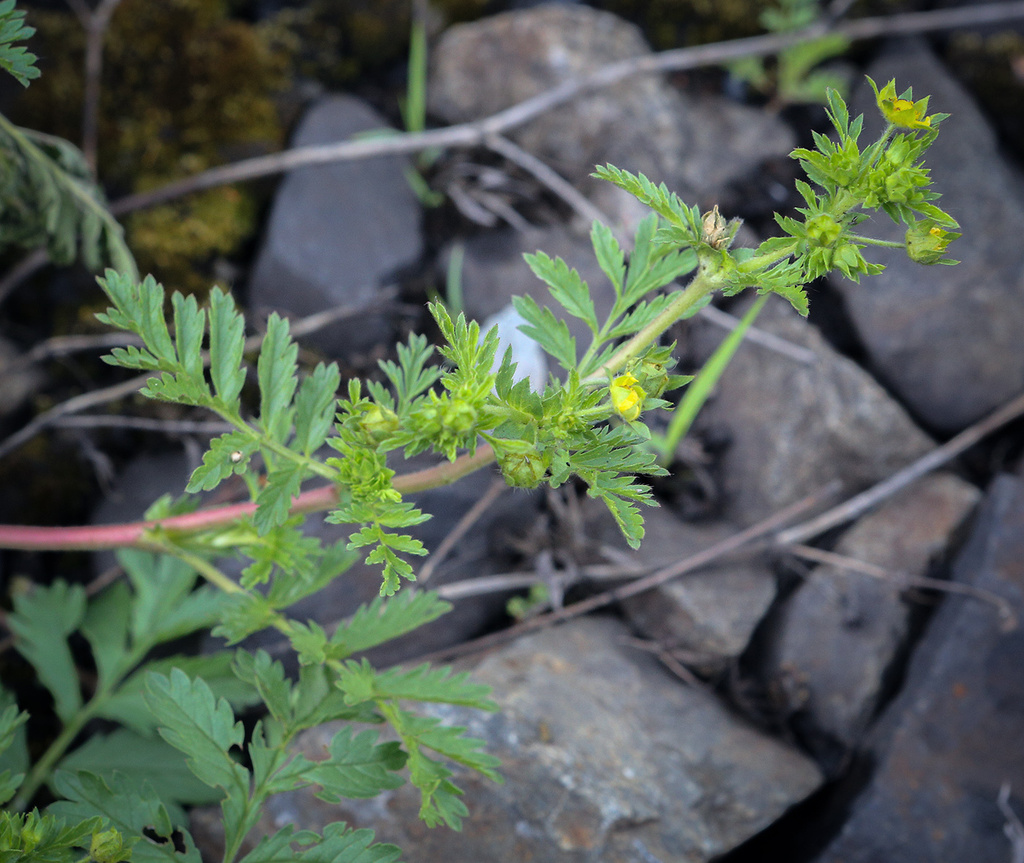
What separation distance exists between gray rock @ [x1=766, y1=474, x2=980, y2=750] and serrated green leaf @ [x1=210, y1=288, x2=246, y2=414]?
2.16m

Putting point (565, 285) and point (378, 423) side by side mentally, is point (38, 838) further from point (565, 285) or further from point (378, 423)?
point (565, 285)

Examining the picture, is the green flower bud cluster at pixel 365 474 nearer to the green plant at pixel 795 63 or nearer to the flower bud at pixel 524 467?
the flower bud at pixel 524 467

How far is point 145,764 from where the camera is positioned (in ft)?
7.86

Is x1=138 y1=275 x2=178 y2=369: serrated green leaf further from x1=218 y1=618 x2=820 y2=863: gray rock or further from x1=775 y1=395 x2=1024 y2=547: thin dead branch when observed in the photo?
x1=775 y1=395 x2=1024 y2=547: thin dead branch

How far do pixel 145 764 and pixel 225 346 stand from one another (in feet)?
4.49

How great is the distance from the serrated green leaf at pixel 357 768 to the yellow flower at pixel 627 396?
996 millimetres

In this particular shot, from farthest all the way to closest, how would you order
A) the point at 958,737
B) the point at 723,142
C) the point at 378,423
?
the point at 723,142, the point at 958,737, the point at 378,423

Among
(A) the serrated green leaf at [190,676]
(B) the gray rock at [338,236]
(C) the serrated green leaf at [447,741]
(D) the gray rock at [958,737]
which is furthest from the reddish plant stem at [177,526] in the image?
(D) the gray rock at [958,737]

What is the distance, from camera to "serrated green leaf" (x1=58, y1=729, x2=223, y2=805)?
92.0 inches

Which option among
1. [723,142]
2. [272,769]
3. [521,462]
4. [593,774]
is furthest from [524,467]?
[723,142]

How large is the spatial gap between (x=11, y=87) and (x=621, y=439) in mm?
3087

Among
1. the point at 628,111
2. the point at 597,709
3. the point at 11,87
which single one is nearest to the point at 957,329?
the point at 628,111

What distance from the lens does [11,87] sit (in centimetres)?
323

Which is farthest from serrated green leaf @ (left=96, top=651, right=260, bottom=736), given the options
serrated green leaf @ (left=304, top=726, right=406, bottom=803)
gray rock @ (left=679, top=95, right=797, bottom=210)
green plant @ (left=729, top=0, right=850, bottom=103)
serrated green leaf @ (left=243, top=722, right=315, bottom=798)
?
green plant @ (left=729, top=0, right=850, bottom=103)
